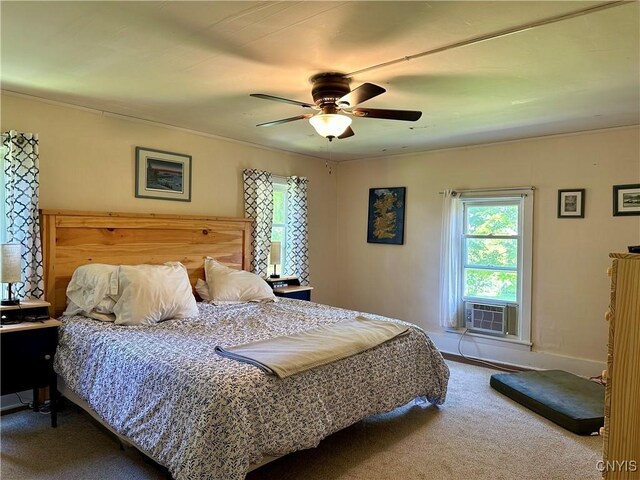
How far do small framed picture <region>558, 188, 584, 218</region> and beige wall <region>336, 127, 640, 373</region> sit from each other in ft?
0.17

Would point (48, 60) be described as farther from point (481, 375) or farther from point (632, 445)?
point (481, 375)

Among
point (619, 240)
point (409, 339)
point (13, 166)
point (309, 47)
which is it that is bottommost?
point (409, 339)

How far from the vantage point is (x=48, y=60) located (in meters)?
2.47

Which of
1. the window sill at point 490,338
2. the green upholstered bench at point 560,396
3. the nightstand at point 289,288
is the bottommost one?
the green upholstered bench at point 560,396

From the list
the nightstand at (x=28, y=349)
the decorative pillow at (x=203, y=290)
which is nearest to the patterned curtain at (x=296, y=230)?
the decorative pillow at (x=203, y=290)

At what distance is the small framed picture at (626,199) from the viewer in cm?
374

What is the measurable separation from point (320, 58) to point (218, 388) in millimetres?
1802

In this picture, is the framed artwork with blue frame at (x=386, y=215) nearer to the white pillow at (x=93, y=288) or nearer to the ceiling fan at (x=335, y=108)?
the ceiling fan at (x=335, y=108)

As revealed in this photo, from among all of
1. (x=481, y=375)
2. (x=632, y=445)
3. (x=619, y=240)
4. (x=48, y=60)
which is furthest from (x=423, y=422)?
(x=48, y=60)

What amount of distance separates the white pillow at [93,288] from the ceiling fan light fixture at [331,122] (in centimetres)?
188

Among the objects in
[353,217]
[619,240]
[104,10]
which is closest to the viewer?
[104,10]

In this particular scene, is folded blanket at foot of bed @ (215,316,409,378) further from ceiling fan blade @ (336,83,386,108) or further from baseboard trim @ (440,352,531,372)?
baseboard trim @ (440,352,531,372)

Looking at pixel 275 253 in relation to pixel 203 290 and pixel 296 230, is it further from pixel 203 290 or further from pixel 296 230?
pixel 203 290

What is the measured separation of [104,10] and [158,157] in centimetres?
208
